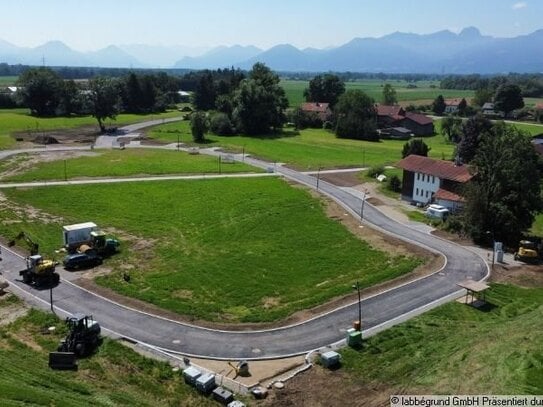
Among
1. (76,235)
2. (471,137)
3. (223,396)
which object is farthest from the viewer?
(471,137)

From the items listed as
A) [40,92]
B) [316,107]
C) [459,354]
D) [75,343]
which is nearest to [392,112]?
[316,107]

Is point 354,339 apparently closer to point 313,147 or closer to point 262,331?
point 262,331

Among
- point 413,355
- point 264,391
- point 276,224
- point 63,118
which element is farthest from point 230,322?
point 63,118

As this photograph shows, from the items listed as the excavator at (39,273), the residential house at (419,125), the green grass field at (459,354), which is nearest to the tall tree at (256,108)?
the residential house at (419,125)

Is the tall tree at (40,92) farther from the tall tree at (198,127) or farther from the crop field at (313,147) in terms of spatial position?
the tall tree at (198,127)

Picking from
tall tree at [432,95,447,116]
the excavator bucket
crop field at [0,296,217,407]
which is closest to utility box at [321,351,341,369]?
crop field at [0,296,217,407]

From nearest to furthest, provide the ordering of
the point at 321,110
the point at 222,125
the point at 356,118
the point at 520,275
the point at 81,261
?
the point at 81,261 < the point at 520,275 < the point at 222,125 < the point at 356,118 < the point at 321,110

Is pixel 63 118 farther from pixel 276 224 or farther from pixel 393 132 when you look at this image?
pixel 276 224
